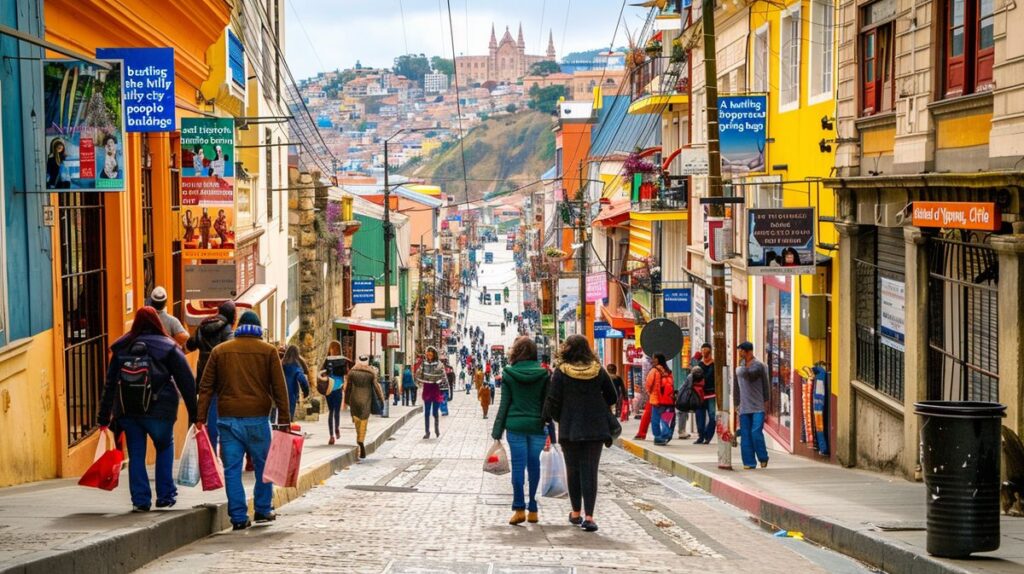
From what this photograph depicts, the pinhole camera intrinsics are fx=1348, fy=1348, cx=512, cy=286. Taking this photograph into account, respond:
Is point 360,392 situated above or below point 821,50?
below

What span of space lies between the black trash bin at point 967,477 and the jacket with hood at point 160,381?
518 cm

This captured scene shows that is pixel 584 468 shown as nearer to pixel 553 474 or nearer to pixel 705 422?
pixel 553 474

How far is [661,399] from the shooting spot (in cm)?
2220

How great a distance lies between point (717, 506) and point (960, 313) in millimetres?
3110

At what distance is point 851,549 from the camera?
10219mm

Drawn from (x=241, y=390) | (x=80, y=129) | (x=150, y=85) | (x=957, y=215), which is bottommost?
(x=241, y=390)

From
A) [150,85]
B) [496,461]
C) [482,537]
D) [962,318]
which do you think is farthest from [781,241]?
[482,537]

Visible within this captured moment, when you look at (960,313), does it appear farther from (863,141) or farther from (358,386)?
(358,386)

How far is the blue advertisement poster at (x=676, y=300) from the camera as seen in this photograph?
106 feet

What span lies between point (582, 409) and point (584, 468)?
20.0 inches

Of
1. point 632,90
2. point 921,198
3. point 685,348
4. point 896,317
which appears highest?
point 632,90

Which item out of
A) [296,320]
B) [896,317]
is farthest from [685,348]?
[896,317]

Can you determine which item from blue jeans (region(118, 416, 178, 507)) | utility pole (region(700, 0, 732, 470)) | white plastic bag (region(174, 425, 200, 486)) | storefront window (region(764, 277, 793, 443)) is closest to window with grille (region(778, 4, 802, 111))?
storefront window (region(764, 277, 793, 443))

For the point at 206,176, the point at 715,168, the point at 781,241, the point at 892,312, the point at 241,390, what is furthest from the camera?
the point at 206,176
